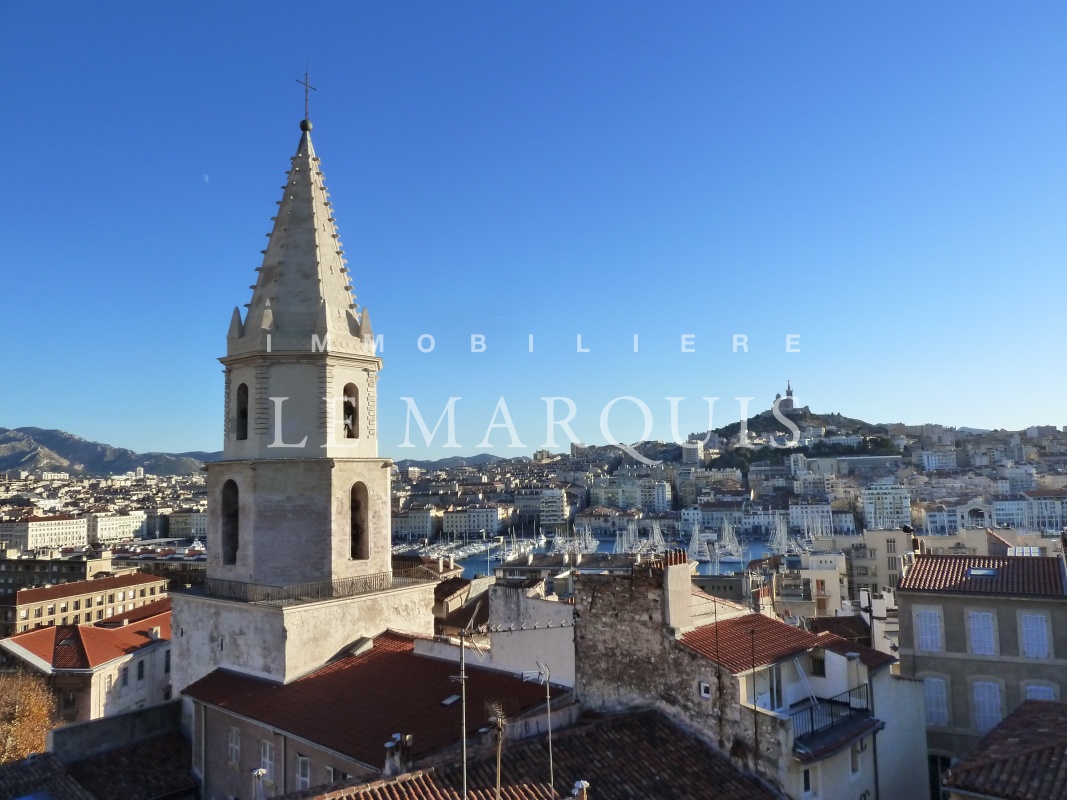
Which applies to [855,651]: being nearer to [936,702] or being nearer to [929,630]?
[929,630]

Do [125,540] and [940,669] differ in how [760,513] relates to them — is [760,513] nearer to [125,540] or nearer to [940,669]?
[125,540]

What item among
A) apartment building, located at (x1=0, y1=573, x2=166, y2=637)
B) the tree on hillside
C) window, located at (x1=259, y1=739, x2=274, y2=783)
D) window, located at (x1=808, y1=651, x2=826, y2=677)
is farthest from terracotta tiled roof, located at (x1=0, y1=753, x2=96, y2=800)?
apartment building, located at (x1=0, y1=573, x2=166, y2=637)

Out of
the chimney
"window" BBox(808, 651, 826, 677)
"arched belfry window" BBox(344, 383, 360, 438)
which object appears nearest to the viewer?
the chimney

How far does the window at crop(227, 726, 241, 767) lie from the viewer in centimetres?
1269

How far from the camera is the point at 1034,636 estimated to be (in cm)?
1425

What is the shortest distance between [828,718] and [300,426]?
32.8ft

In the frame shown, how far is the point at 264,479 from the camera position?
14.0 meters

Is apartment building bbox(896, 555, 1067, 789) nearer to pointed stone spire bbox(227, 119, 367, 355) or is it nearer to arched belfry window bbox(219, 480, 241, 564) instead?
pointed stone spire bbox(227, 119, 367, 355)

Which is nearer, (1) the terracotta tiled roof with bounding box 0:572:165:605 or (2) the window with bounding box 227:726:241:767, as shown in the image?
(2) the window with bounding box 227:726:241:767

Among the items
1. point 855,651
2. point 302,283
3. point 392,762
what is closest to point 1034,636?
point 855,651

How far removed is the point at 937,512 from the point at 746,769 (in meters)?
124

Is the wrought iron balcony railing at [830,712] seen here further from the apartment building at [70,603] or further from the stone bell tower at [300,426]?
the apartment building at [70,603]

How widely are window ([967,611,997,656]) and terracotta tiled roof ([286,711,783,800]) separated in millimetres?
7976

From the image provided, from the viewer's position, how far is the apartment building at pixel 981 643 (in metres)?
14.1
